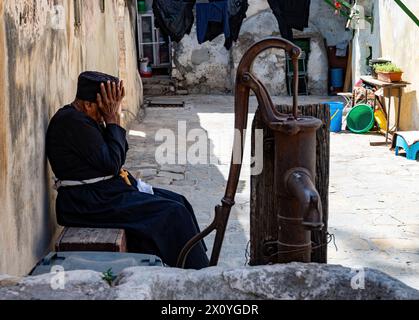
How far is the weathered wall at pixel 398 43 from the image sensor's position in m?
10.6

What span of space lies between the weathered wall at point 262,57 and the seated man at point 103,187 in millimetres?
14138

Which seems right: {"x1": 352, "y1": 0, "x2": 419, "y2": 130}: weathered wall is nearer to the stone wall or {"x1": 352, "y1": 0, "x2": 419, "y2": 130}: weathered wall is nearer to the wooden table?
the wooden table

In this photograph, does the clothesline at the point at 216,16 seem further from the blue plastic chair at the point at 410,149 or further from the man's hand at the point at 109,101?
the man's hand at the point at 109,101

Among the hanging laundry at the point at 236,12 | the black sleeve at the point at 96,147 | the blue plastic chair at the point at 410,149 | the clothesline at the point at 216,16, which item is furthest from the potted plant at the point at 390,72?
the black sleeve at the point at 96,147

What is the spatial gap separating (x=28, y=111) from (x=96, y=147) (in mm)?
425

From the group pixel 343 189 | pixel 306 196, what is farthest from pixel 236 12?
pixel 306 196

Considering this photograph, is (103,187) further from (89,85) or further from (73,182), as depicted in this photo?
(89,85)

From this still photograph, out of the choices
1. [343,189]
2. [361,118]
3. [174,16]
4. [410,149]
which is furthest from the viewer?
[174,16]

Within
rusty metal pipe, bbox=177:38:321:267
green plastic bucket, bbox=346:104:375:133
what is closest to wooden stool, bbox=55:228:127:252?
rusty metal pipe, bbox=177:38:321:267

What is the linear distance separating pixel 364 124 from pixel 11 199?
31.4ft

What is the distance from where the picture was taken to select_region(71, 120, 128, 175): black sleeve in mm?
3793

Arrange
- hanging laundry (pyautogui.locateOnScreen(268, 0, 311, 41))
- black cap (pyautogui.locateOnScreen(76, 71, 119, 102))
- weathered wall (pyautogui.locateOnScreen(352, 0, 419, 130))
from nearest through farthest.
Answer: black cap (pyautogui.locateOnScreen(76, 71, 119, 102)) < weathered wall (pyautogui.locateOnScreen(352, 0, 419, 130)) < hanging laundry (pyautogui.locateOnScreen(268, 0, 311, 41))

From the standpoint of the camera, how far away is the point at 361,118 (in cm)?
1202
